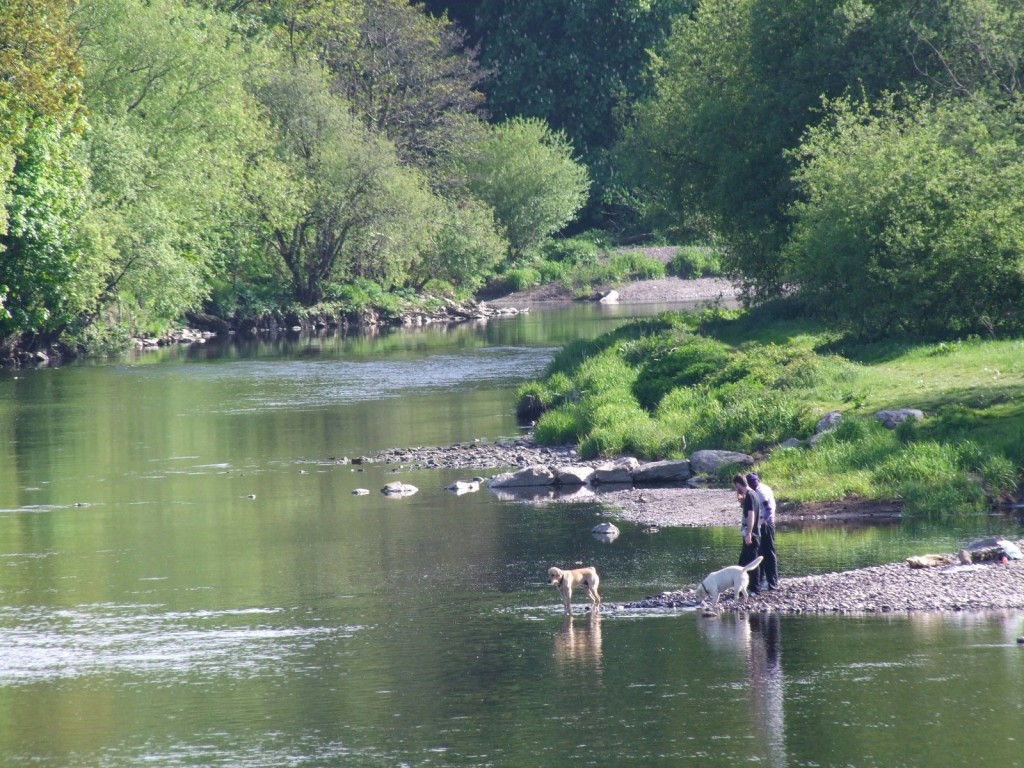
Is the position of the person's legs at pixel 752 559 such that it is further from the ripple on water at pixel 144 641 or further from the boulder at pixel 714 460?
the boulder at pixel 714 460

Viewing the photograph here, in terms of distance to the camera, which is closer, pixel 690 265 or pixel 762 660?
pixel 762 660

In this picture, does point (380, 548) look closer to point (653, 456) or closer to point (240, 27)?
point (653, 456)

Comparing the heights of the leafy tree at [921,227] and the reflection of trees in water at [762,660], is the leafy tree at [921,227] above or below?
above

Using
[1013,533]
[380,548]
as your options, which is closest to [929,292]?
[1013,533]

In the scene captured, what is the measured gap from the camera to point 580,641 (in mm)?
19656

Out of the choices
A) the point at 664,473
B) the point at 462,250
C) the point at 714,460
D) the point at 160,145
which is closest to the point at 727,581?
the point at 664,473

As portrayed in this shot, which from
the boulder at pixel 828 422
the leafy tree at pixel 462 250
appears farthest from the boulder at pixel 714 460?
the leafy tree at pixel 462 250

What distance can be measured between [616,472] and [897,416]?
618cm

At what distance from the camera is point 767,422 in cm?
3353

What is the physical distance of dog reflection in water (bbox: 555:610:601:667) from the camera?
61.8 ft

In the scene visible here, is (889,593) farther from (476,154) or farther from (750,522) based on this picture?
(476,154)

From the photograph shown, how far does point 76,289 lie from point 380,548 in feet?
120

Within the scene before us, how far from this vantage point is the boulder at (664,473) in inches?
1275

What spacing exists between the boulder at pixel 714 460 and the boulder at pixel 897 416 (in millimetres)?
2938
